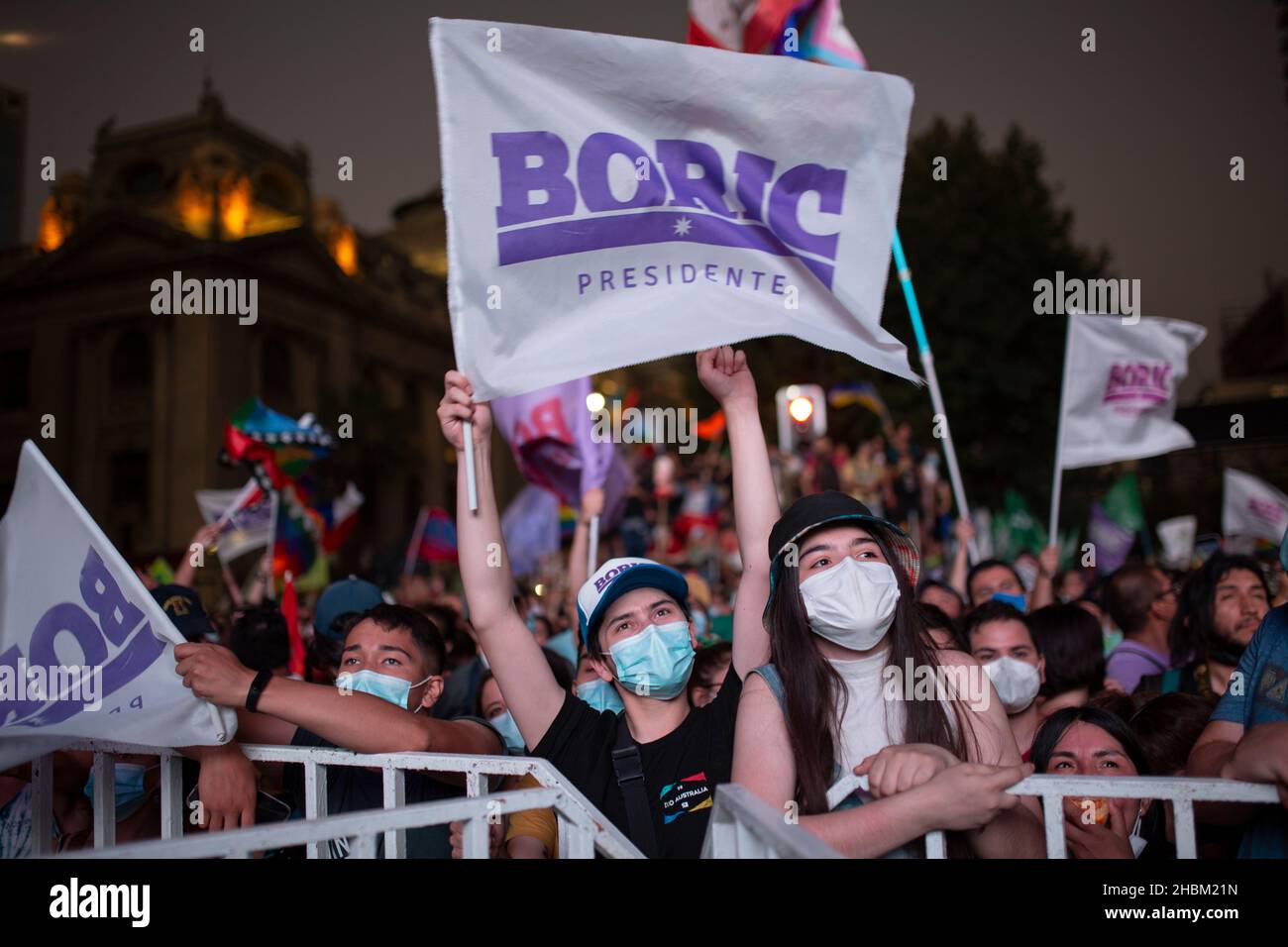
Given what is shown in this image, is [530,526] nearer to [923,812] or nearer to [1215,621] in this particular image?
[1215,621]

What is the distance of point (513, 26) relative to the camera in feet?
10.8

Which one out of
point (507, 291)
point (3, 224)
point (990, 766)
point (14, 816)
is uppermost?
point (3, 224)

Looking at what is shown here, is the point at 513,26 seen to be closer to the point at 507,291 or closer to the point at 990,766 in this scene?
the point at 507,291

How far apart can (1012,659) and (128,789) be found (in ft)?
10.1

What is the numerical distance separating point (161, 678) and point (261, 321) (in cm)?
3590

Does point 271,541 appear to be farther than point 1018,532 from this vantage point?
No

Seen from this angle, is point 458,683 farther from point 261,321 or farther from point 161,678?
point 261,321

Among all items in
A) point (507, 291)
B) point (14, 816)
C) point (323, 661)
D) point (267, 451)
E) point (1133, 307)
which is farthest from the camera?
point (267, 451)

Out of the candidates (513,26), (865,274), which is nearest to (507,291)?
(513,26)

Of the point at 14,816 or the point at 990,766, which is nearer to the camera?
the point at 990,766

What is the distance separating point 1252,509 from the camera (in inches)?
499

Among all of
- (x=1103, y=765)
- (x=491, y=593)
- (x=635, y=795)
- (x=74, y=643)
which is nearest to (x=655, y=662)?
(x=635, y=795)

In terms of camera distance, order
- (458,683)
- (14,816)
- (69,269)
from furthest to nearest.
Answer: (69,269) < (458,683) < (14,816)

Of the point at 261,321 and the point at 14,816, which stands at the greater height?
the point at 261,321
